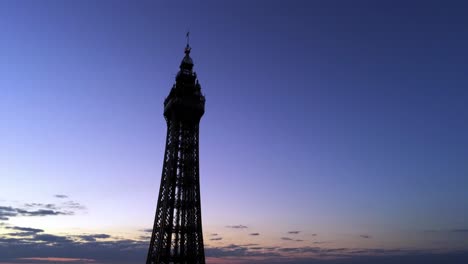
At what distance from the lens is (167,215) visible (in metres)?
88.7

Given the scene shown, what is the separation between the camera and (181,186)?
301 ft

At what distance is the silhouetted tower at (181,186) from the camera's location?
88000mm

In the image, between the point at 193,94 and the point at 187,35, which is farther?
the point at 187,35

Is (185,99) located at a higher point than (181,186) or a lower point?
higher

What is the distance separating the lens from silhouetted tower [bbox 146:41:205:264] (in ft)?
289

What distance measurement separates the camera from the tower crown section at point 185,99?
94375 mm

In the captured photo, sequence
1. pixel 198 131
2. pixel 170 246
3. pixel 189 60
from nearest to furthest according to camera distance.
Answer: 1. pixel 170 246
2. pixel 198 131
3. pixel 189 60

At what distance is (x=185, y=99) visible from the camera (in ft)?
310

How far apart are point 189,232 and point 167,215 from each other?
5811 millimetres

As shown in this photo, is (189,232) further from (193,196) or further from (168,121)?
(168,121)

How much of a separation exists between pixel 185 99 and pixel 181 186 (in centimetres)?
1911

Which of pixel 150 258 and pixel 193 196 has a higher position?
pixel 193 196

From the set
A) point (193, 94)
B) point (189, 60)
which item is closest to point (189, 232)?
point (193, 94)

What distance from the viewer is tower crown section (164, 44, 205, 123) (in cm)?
9438
